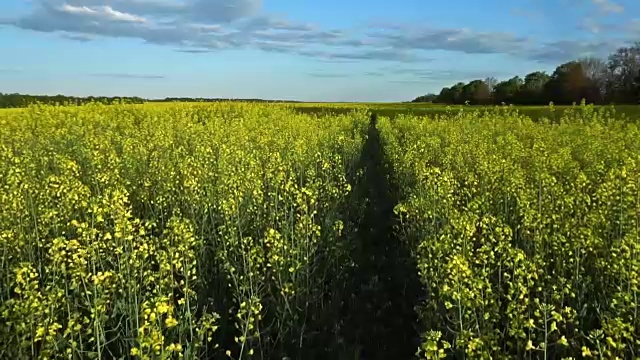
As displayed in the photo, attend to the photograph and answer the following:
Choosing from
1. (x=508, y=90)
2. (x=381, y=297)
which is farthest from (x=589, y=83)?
(x=381, y=297)

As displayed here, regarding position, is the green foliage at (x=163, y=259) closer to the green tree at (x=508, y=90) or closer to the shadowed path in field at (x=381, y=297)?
the shadowed path in field at (x=381, y=297)

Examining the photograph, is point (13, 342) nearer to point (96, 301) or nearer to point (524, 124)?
point (96, 301)

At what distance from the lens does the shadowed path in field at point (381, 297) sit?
571 cm

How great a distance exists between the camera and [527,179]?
863 centimetres

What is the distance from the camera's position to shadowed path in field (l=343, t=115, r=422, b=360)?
571 cm

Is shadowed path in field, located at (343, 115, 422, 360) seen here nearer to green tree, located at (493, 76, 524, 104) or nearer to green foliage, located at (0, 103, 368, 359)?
green foliage, located at (0, 103, 368, 359)

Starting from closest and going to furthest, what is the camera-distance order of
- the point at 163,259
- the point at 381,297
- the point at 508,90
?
the point at 163,259, the point at 381,297, the point at 508,90

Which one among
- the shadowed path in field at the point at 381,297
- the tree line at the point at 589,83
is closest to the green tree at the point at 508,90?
the tree line at the point at 589,83

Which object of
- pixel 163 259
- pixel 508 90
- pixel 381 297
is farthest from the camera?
pixel 508 90

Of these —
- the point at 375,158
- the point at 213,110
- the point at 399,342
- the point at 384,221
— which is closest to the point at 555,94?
the point at 213,110

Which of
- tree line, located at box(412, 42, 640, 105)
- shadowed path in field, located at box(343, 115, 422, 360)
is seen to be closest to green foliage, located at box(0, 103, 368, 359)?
shadowed path in field, located at box(343, 115, 422, 360)

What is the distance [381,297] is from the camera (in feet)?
21.9

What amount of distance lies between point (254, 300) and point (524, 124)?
16.5 metres

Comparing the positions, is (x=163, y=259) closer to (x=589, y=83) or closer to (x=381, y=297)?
(x=381, y=297)
